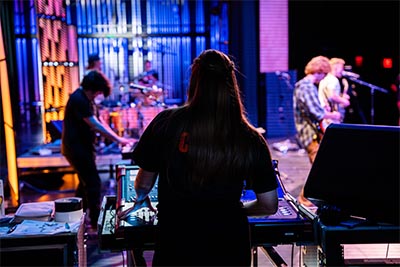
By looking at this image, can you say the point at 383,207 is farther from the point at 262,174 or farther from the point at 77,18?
the point at 77,18

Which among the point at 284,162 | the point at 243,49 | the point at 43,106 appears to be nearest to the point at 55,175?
the point at 43,106

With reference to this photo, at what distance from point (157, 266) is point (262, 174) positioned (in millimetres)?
519

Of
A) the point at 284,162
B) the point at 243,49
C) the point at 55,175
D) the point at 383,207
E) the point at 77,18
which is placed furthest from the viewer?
the point at 77,18

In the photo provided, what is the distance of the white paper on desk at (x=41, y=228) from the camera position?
8.25 feet

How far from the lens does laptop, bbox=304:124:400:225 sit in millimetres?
2445

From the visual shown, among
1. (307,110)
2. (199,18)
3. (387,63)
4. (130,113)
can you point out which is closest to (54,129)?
(130,113)

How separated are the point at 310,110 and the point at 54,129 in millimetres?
3475

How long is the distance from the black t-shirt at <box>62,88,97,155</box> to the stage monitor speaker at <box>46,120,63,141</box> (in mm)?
2644

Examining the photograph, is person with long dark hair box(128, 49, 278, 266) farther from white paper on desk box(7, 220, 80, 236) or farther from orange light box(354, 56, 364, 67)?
orange light box(354, 56, 364, 67)

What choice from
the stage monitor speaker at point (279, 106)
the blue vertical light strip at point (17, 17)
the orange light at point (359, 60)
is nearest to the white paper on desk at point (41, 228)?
the stage monitor speaker at point (279, 106)

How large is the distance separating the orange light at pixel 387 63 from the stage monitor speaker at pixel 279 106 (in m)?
2.56

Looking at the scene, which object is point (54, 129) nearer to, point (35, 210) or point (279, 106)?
point (35, 210)

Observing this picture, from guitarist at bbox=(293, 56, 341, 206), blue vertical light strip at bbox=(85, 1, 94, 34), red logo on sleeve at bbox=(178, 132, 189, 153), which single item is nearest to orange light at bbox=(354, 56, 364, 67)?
blue vertical light strip at bbox=(85, 1, 94, 34)

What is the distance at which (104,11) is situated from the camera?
11633mm
